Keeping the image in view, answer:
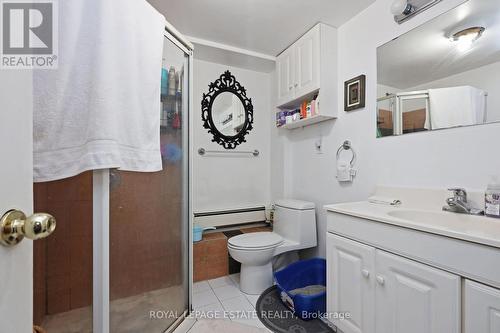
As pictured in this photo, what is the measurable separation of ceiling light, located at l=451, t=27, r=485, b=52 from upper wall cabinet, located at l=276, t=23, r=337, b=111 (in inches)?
29.5

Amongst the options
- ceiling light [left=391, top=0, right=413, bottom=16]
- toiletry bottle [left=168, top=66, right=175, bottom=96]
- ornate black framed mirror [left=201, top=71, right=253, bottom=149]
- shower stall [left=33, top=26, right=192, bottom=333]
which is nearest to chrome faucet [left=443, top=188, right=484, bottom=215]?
ceiling light [left=391, top=0, right=413, bottom=16]

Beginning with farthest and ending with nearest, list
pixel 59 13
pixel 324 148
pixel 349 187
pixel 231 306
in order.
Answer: pixel 324 148
pixel 349 187
pixel 231 306
pixel 59 13

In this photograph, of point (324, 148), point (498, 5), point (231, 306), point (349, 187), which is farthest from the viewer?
point (324, 148)

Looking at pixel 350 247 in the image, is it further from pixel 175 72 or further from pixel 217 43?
pixel 217 43

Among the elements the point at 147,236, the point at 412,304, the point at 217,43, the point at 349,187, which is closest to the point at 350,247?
the point at 412,304

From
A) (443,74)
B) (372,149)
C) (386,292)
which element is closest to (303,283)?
(386,292)

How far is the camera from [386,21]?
57.6 inches

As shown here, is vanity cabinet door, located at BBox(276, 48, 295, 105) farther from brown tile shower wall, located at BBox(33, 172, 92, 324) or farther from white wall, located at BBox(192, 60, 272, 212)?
brown tile shower wall, located at BBox(33, 172, 92, 324)

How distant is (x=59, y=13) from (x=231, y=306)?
1.83 metres

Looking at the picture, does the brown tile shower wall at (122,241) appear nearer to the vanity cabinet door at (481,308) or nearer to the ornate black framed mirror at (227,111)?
the ornate black framed mirror at (227,111)

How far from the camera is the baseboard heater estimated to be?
2240 millimetres

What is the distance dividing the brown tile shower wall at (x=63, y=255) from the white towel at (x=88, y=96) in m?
0.53

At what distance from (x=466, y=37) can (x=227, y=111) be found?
1.87 meters

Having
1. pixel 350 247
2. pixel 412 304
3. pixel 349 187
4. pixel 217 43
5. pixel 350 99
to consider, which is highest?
pixel 217 43
